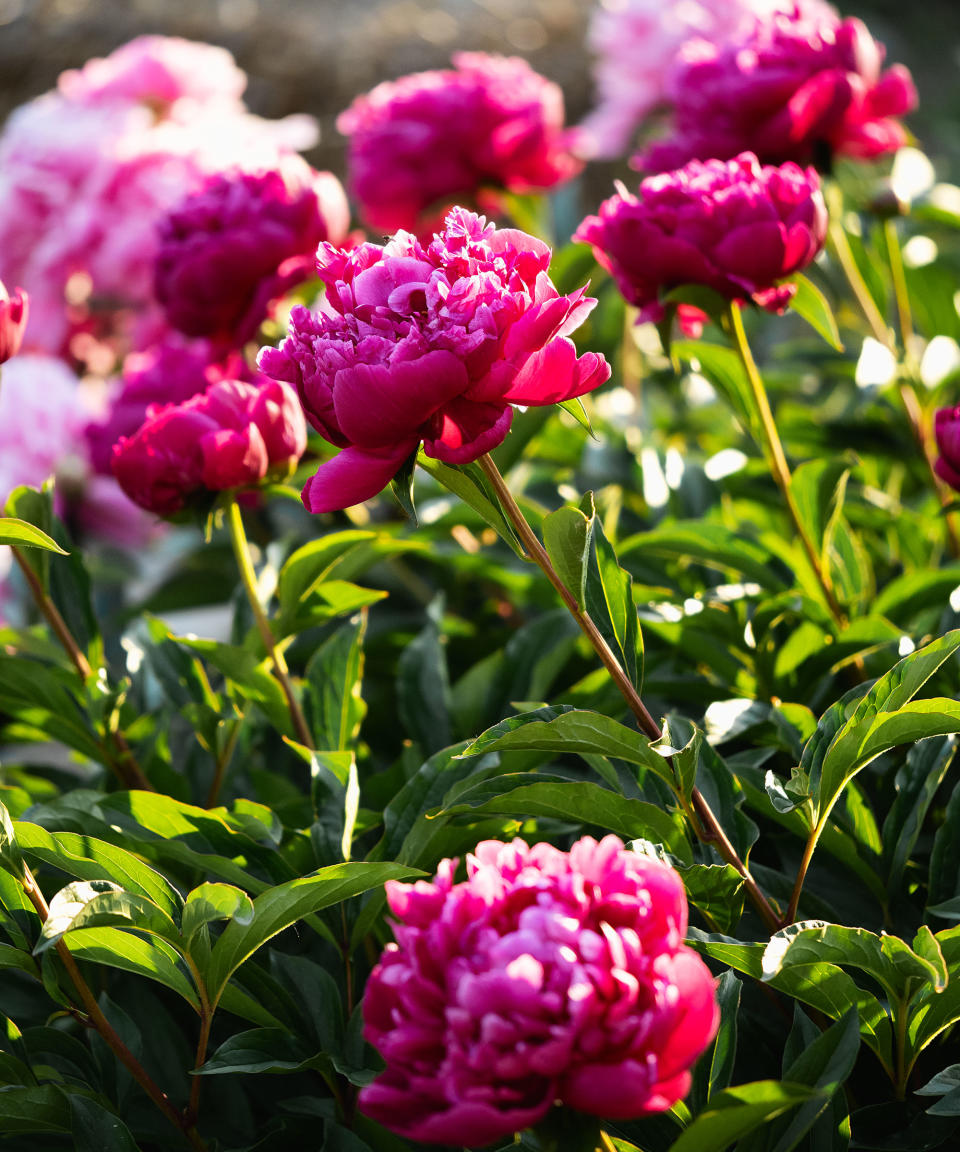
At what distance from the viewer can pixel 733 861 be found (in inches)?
20.7

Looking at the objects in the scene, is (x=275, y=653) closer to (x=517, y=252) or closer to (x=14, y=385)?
(x=517, y=252)

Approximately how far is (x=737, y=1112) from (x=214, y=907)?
0.72 feet

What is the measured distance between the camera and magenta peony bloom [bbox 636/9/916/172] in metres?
0.85

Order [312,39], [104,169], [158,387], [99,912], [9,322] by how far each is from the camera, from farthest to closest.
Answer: [312,39] → [104,169] → [158,387] → [9,322] → [99,912]

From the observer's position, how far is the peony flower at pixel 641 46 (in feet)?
4.26

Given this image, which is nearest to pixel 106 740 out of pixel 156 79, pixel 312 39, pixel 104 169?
pixel 104 169

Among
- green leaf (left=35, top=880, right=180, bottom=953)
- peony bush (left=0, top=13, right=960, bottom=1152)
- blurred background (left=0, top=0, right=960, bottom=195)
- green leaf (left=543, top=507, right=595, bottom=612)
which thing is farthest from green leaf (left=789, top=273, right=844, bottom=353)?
blurred background (left=0, top=0, right=960, bottom=195)

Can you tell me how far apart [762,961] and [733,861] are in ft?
0.27

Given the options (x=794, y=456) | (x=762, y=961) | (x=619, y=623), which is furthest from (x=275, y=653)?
(x=794, y=456)

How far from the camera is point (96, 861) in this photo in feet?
1.74

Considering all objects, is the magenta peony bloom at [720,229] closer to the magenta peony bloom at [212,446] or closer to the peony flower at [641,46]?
the magenta peony bloom at [212,446]

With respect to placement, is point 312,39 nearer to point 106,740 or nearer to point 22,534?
point 106,740

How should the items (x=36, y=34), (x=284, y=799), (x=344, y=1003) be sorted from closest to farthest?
(x=344, y=1003) → (x=284, y=799) → (x=36, y=34)

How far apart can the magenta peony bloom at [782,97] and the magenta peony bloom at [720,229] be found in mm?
180
